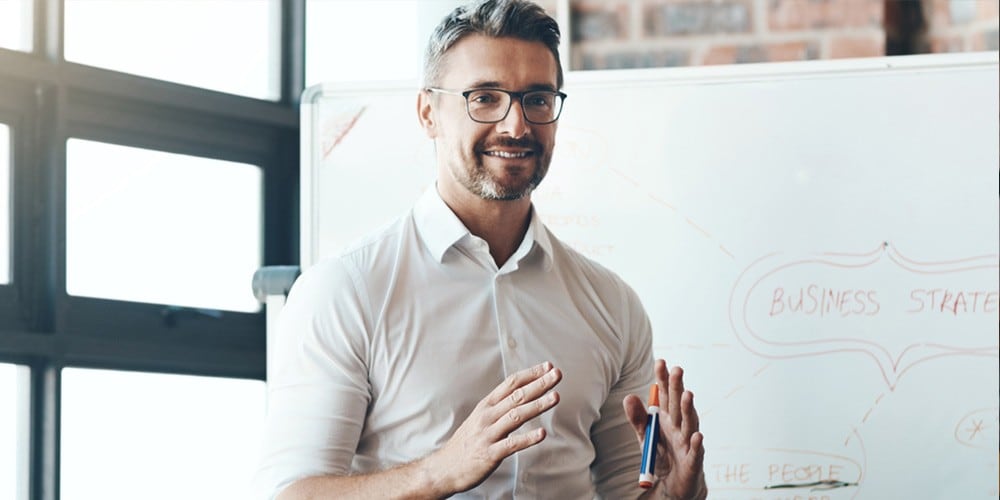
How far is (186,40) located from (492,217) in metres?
1.35

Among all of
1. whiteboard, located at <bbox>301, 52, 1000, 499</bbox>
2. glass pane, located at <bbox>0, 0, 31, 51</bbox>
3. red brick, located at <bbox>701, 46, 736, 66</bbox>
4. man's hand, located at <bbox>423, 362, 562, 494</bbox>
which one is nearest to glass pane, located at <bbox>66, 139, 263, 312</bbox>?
glass pane, located at <bbox>0, 0, 31, 51</bbox>

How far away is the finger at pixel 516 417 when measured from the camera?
5.41 ft

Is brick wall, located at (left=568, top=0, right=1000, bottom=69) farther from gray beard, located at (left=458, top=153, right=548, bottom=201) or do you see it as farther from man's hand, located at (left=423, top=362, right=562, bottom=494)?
man's hand, located at (left=423, top=362, right=562, bottom=494)

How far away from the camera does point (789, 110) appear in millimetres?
2662

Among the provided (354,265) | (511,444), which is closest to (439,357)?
(354,265)

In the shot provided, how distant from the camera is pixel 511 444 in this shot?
64.6 inches

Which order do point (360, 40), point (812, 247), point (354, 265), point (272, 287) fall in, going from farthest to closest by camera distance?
point (360, 40)
point (272, 287)
point (812, 247)
point (354, 265)

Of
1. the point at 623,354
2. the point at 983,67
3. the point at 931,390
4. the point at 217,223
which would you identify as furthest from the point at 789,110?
the point at 217,223

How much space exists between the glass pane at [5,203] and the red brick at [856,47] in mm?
1885

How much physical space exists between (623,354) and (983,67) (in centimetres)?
110

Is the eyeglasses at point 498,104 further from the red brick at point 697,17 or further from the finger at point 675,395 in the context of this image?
the red brick at point 697,17

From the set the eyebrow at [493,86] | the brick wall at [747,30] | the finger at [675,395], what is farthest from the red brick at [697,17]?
the finger at [675,395]

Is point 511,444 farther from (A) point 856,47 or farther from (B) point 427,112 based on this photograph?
(A) point 856,47

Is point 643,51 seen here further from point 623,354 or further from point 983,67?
point 623,354
